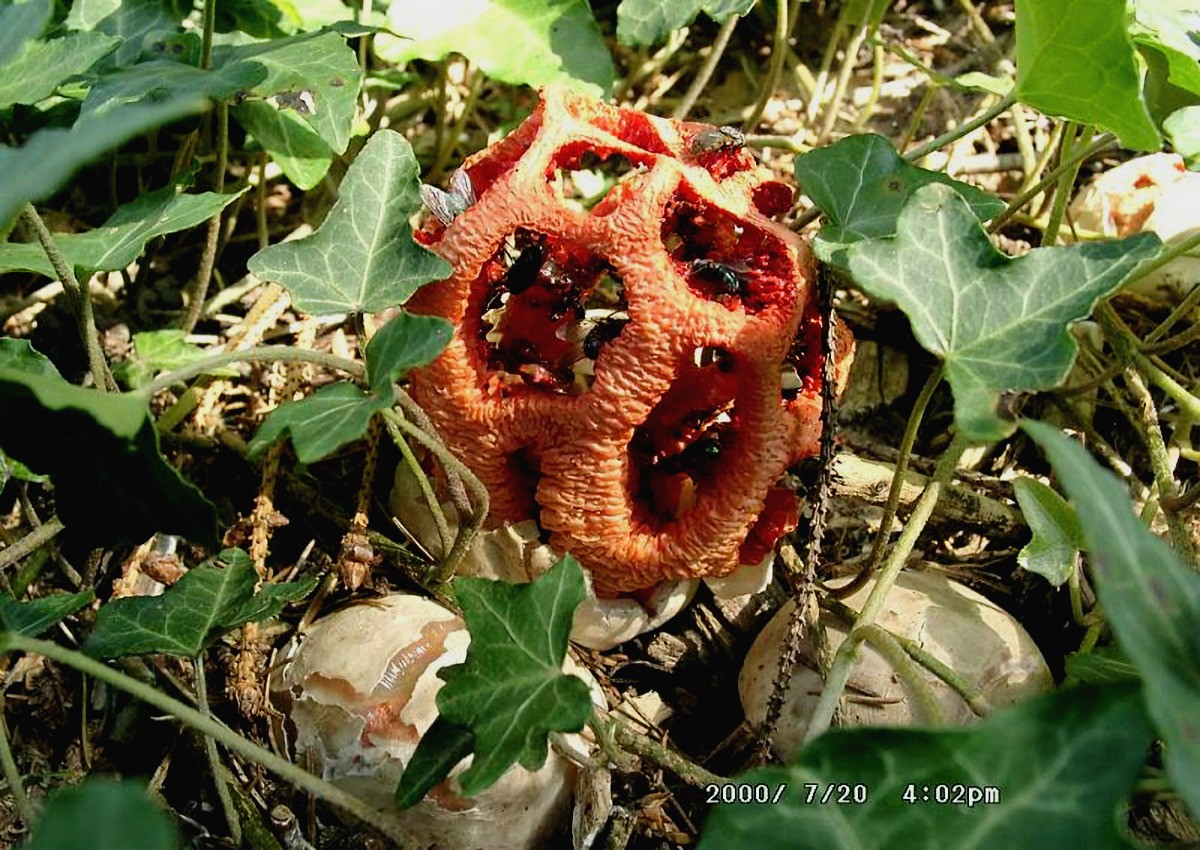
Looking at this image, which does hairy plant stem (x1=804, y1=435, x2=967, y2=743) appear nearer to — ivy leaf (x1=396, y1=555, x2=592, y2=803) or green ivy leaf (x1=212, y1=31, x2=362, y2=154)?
ivy leaf (x1=396, y1=555, x2=592, y2=803)

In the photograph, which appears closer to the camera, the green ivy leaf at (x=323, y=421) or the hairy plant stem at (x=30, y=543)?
the green ivy leaf at (x=323, y=421)

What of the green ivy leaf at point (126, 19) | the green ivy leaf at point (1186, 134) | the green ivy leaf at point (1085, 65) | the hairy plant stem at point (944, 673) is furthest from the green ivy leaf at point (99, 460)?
the green ivy leaf at point (1186, 134)

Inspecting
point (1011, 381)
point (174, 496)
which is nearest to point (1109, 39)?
point (1011, 381)

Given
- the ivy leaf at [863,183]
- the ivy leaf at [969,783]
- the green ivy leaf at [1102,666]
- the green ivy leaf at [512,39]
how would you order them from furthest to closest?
the green ivy leaf at [512,39] → the ivy leaf at [863,183] → the green ivy leaf at [1102,666] → the ivy leaf at [969,783]

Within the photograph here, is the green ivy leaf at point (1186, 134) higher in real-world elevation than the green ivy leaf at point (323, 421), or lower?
higher

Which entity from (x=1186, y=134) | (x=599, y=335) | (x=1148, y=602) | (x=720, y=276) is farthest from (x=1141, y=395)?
(x=1148, y=602)

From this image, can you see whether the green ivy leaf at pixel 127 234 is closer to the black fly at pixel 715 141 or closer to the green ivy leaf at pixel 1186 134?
the black fly at pixel 715 141
